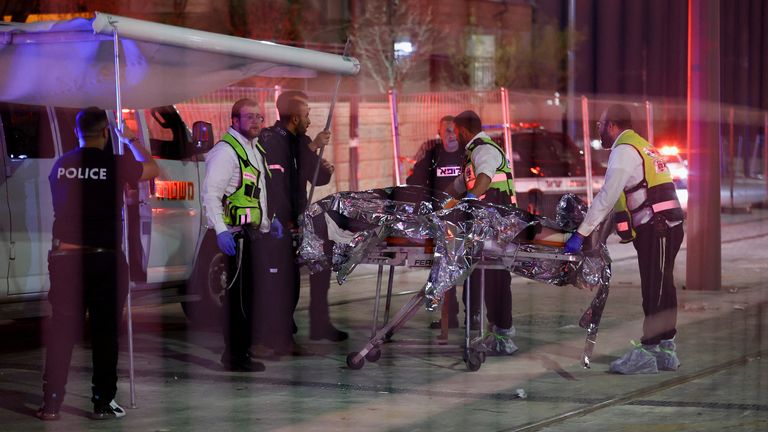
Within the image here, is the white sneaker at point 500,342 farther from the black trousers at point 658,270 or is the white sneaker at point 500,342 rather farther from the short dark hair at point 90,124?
the short dark hair at point 90,124

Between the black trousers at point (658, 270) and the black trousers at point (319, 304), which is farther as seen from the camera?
the black trousers at point (319, 304)

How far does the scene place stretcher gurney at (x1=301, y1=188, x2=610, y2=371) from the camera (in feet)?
26.4

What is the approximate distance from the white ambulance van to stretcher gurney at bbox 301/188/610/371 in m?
1.31

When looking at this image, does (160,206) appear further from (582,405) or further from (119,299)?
(582,405)

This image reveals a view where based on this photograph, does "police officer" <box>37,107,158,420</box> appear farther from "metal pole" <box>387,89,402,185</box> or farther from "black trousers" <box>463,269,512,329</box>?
"metal pole" <box>387,89,402,185</box>

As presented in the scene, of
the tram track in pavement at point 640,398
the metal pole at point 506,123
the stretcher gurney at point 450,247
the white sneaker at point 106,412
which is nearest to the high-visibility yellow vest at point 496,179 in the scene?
the stretcher gurney at point 450,247

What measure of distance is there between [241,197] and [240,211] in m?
0.10

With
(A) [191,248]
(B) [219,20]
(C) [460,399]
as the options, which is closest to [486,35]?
(B) [219,20]

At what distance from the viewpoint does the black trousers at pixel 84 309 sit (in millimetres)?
6953

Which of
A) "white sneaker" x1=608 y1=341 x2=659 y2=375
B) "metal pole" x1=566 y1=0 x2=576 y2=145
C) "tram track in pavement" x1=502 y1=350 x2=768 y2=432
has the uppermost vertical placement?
"metal pole" x1=566 y1=0 x2=576 y2=145

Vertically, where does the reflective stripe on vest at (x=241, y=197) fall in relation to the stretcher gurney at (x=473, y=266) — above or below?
above

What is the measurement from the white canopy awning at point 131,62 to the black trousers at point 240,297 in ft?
4.32

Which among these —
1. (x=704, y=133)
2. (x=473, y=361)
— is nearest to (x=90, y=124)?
(x=473, y=361)

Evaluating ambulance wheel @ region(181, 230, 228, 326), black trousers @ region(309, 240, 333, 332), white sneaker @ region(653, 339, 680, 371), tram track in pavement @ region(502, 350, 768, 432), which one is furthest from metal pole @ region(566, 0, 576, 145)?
white sneaker @ region(653, 339, 680, 371)
